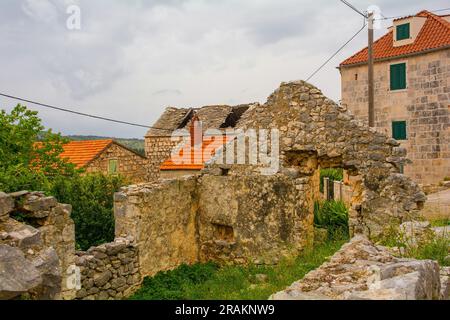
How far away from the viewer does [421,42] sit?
61.1 feet

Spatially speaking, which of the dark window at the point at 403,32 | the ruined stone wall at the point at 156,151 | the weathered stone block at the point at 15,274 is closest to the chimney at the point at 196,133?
the ruined stone wall at the point at 156,151

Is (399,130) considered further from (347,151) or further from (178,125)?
(178,125)

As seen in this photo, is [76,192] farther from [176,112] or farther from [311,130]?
[176,112]

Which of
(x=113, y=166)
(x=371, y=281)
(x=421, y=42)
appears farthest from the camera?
(x=113, y=166)

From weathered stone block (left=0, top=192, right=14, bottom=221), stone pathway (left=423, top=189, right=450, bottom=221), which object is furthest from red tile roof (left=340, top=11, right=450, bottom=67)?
weathered stone block (left=0, top=192, right=14, bottom=221)

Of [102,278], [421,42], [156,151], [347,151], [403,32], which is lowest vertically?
[102,278]

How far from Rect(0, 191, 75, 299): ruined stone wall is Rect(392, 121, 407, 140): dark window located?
17018mm

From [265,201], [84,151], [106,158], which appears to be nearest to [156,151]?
[106,158]

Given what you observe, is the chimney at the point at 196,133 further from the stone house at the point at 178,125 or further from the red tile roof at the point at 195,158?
the red tile roof at the point at 195,158

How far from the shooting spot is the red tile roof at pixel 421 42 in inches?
712

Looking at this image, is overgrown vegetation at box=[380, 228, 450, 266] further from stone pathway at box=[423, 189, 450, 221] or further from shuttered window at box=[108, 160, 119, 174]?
shuttered window at box=[108, 160, 119, 174]

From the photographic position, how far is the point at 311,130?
9117mm

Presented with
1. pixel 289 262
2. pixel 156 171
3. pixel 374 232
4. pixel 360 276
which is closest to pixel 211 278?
pixel 289 262

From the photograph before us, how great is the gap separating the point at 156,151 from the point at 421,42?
1534 centimetres
